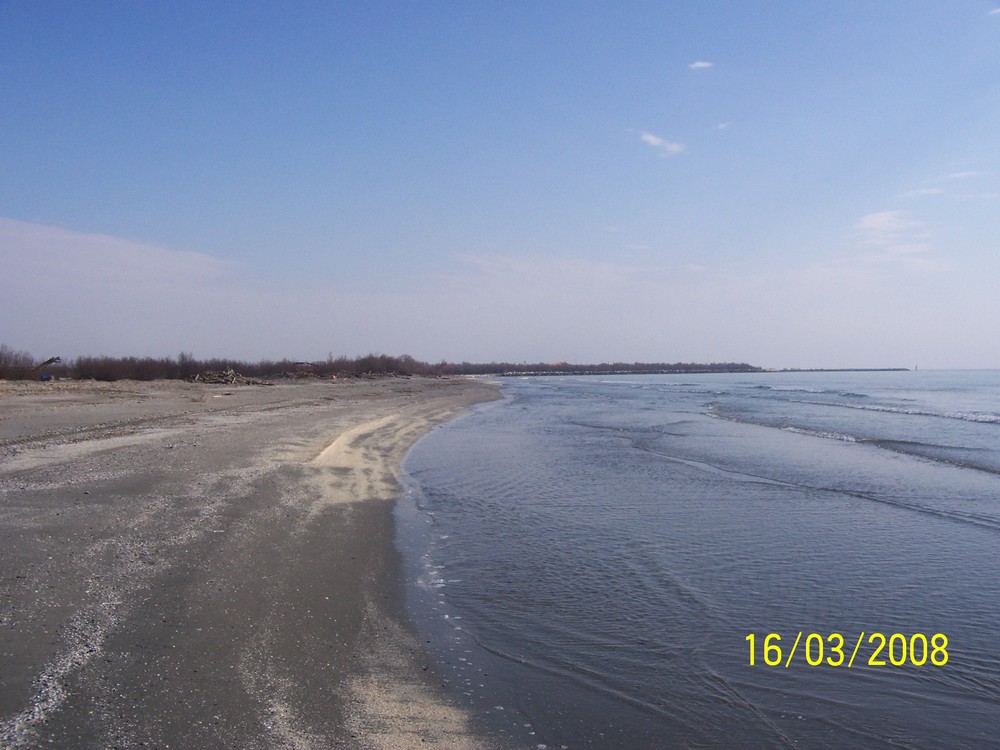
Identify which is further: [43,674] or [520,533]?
[520,533]

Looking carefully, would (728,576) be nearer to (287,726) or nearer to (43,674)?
(287,726)

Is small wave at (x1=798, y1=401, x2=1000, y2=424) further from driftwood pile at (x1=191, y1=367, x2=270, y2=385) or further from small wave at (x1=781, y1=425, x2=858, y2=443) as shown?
driftwood pile at (x1=191, y1=367, x2=270, y2=385)

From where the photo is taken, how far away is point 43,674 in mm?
4398

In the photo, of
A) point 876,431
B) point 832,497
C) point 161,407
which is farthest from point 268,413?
point 876,431

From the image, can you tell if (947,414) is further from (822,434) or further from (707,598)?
(707,598)

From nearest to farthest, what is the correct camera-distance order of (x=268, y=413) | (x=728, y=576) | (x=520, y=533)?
(x=728, y=576) → (x=520, y=533) → (x=268, y=413)

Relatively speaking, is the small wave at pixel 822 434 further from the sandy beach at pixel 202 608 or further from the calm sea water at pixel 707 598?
the sandy beach at pixel 202 608

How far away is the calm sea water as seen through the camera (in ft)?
15.1

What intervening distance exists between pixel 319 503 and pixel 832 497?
907 centimetres
